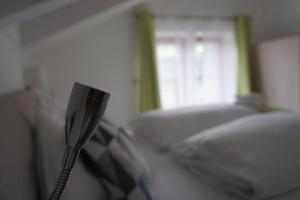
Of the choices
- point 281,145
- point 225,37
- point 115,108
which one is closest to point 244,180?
point 281,145

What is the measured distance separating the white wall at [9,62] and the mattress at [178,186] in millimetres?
806

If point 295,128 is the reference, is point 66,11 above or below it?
above

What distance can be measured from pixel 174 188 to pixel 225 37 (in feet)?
9.11

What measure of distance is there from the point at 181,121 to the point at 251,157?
71cm

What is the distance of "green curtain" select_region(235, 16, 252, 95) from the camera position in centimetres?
305

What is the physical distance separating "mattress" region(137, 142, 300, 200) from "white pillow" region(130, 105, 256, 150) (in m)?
0.29

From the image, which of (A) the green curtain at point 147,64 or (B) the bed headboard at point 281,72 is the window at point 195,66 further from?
(B) the bed headboard at point 281,72

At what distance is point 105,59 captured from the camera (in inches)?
100

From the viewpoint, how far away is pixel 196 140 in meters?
1.05

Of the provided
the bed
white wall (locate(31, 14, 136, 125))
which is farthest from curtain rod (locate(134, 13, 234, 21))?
the bed

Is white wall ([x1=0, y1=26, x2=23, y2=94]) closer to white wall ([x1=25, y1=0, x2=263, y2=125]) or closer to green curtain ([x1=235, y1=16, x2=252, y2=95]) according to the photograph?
white wall ([x1=25, y1=0, x2=263, y2=125])

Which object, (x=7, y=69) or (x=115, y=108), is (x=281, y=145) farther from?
(x=115, y=108)

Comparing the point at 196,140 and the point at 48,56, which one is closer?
the point at 196,140

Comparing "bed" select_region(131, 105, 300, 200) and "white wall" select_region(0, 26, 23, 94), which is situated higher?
"white wall" select_region(0, 26, 23, 94)
